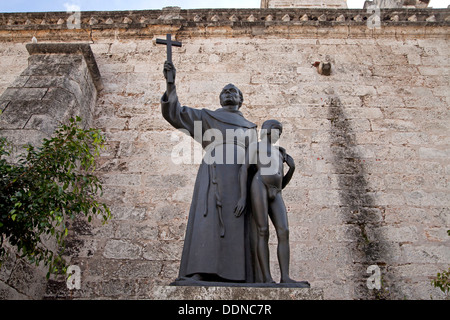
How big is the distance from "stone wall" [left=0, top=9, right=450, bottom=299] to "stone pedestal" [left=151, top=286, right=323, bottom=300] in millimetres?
2334

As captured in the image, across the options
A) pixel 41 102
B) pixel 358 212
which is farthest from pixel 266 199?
pixel 41 102

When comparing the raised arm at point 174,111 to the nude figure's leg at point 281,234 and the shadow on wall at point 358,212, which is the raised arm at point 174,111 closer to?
the nude figure's leg at point 281,234

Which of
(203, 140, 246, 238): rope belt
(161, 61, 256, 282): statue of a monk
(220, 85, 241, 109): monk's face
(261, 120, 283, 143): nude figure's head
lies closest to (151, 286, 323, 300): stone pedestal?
(161, 61, 256, 282): statue of a monk

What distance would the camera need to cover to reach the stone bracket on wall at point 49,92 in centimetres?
538

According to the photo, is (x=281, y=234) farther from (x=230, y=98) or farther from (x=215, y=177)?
(x=230, y=98)

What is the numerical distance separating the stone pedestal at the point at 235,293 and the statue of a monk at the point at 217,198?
0.28m

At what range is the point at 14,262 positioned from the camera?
178 inches

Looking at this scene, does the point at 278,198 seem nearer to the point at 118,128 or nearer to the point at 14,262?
the point at 14,262

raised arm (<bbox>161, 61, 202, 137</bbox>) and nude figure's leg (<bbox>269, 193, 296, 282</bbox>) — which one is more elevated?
raised arm (<bbox>161, 61, 202, 137</bbox>)

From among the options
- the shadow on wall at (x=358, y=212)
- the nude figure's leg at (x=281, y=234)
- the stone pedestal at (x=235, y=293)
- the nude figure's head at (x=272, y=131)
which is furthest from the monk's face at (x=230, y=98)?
the shadow on wall at (x=358, y=212)

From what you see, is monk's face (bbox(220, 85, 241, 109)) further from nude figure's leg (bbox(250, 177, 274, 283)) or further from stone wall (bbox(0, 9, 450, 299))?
stone wall (bbox(0, 9, 450, 299))

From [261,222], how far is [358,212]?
2559 millimetres

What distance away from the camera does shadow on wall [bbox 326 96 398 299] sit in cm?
491

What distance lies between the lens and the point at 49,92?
580 centimetres
